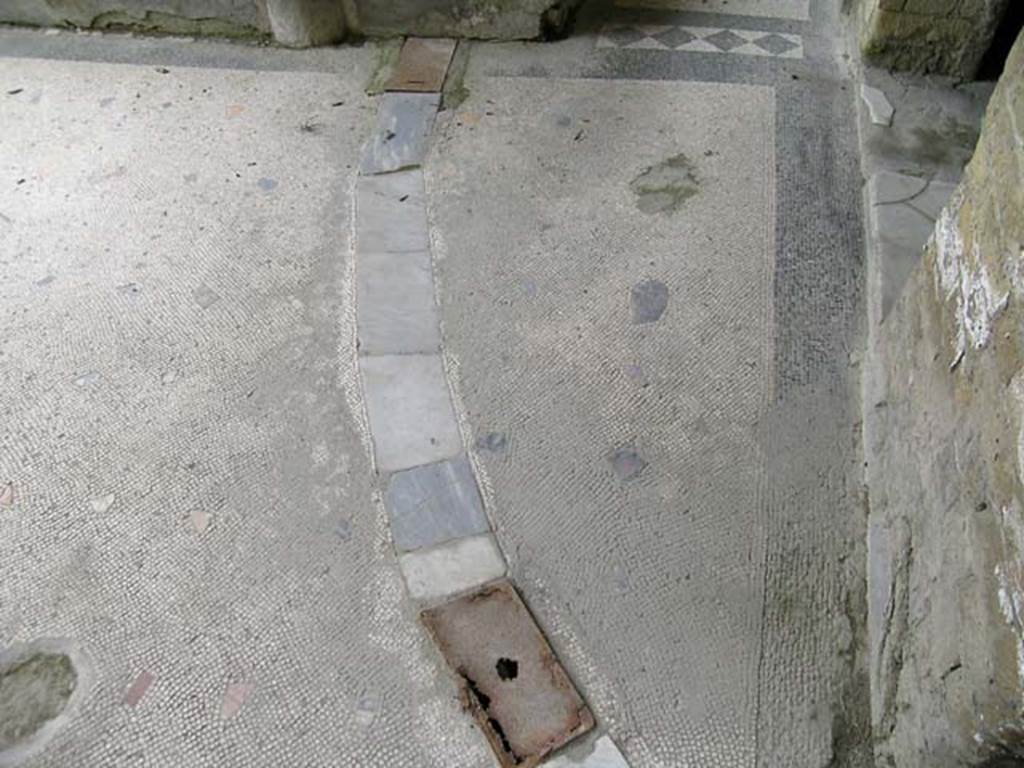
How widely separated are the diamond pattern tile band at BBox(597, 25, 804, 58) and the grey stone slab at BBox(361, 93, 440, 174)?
A: 0.84 meters

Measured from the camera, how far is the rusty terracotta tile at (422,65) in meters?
3.06

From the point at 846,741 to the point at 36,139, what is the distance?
10.6 feet

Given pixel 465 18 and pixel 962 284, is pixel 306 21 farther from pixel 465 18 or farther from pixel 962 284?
pixel 962 284

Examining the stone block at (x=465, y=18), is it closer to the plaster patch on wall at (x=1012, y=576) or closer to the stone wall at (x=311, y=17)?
the stone wall at (x=311, y=17)

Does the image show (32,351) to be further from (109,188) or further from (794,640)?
(794,640)

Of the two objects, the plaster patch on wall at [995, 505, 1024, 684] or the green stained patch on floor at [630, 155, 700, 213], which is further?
the green stained patch on floor at [630, 155, 700, 213]

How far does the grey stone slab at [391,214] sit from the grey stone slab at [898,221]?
1.36 meters

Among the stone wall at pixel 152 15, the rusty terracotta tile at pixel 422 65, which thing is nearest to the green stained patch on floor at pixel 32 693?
the rusty terracotta tile at pixel 422 65

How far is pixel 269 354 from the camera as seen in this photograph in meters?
2.20

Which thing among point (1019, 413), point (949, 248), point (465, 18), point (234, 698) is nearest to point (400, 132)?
point (465, 18)

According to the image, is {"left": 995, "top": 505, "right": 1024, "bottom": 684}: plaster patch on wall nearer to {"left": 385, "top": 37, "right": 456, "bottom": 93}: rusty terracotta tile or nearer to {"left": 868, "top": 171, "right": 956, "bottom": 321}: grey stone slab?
{"left": 868, "top": 171, "right": 956, "bottom": 321}: grey stone slab

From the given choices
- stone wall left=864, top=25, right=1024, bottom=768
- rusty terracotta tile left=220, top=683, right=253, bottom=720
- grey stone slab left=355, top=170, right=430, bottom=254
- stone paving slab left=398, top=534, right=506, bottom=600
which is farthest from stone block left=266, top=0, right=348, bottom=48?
rusty terracotta tile left=220, top=683, right=253, bottom=720

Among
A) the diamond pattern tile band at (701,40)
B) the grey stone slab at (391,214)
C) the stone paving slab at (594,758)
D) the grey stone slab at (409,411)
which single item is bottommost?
the stone paving slab at (594,758)

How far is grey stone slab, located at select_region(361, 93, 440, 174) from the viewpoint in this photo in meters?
2.75
